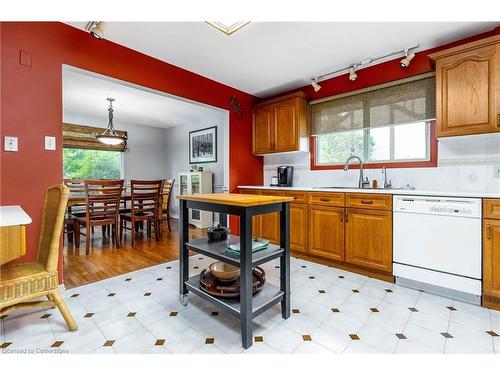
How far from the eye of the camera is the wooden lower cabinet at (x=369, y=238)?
2395 mm

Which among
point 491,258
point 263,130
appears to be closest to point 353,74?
point 263,130

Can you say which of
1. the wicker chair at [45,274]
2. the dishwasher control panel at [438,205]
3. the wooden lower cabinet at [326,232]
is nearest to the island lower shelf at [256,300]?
the wicker chair at [45,274]

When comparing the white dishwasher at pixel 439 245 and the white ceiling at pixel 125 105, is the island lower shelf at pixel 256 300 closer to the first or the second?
the white dishwasher at pixel 439 245

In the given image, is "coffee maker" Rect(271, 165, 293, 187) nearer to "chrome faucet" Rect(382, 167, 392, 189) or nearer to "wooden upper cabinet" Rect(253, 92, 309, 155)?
"wooden upper cabinet" Rect(253, 92, 309, 155)

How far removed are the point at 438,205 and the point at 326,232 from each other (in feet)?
3.65

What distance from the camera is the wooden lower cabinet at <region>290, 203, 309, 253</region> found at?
3029 mm

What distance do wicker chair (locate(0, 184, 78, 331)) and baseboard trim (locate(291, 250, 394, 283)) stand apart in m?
2.40

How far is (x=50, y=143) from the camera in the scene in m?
2.10

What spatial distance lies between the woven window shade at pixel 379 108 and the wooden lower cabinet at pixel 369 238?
119 centimetres

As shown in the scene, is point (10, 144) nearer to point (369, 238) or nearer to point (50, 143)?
point (50, 143)

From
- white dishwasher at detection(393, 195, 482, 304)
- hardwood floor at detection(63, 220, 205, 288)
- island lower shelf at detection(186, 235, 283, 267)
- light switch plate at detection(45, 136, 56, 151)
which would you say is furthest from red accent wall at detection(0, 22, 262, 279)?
white dishwasher at detection(393, 195, 482, 304)

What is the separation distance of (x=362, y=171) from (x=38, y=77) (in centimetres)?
346
